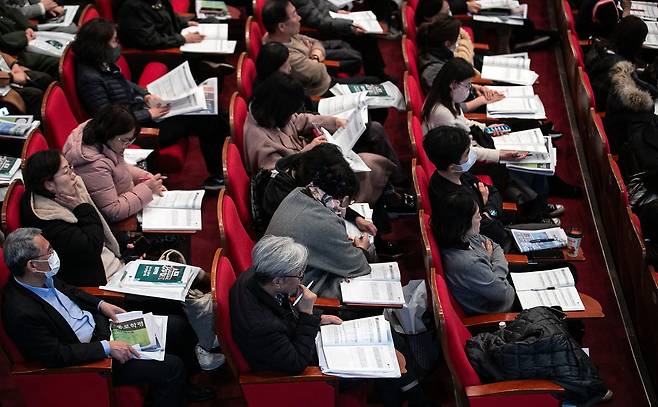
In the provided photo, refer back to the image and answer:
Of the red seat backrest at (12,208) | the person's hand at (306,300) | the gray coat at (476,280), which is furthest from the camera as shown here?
the gray coat at (476,280)

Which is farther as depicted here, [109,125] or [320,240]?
[109,125]

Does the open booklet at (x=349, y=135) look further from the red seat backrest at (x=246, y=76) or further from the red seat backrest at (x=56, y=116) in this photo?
the red seat backrest at (x=56, y=116)

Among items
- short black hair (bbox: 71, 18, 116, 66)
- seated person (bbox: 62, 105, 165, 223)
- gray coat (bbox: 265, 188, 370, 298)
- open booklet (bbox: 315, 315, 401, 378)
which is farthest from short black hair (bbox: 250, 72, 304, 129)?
open booklet (bbox: 315, 315, 401, 378)

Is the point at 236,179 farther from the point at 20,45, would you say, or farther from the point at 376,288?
the point at 20,45

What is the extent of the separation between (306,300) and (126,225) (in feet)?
3.63

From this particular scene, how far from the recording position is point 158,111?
4703 mm

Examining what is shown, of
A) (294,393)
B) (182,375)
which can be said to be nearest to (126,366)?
(182,375)

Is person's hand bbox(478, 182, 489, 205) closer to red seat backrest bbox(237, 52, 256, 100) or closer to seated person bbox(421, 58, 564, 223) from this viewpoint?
seated person bbox(421, 58, 564, 223)

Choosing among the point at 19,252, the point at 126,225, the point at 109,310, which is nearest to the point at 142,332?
the point at 109,310

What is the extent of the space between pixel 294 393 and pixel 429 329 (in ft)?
2.49

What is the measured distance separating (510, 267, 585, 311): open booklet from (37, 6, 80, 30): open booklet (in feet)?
11.5

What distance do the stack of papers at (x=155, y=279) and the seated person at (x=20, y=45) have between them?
205 centimetres

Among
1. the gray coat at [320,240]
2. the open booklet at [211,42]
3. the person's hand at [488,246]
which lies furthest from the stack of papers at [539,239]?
the open booklet at [211,42]

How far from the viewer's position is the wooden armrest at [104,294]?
3.46m
